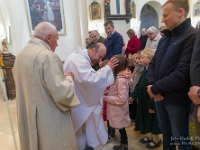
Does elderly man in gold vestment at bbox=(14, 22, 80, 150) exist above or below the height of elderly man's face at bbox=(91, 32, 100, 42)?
below

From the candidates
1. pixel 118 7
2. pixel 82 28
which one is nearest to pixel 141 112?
pixel 82 28

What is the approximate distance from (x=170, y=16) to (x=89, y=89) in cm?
96

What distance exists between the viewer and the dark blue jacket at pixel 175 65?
1.28 m

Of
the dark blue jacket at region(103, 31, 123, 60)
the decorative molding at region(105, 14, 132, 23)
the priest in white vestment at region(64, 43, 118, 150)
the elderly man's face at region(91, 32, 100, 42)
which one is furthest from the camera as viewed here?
the decorative molding at region(105, 14, 132, 23)

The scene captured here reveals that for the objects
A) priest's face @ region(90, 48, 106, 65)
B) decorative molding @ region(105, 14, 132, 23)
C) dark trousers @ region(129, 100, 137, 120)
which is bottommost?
dark trousers @ region(129, 100, 137, 120)

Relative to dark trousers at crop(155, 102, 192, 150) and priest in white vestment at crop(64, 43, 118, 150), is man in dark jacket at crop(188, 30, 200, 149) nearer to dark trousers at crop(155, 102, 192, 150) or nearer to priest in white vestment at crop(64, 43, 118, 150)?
dark trousers at crop(155, 102, 192, 150)

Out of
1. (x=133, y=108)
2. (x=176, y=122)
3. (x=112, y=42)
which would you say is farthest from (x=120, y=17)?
(x=176, y=122)

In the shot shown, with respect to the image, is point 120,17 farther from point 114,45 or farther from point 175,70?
point 175,70

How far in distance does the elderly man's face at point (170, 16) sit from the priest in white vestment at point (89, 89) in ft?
2.08

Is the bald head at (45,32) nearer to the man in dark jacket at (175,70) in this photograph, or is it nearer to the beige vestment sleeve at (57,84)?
the beige vestment sleeve at (57,84)

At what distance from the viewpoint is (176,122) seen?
139 cm

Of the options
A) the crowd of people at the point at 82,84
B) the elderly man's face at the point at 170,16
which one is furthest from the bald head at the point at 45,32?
the elderly man's face at the point at 170,16

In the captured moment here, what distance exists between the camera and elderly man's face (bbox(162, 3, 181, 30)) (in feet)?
4.31

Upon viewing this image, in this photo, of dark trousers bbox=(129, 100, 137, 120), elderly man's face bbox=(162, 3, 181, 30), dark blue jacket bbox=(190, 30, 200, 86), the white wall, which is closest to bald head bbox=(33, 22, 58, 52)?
elderly man's face bbox=(162, 3, 181, 30)
